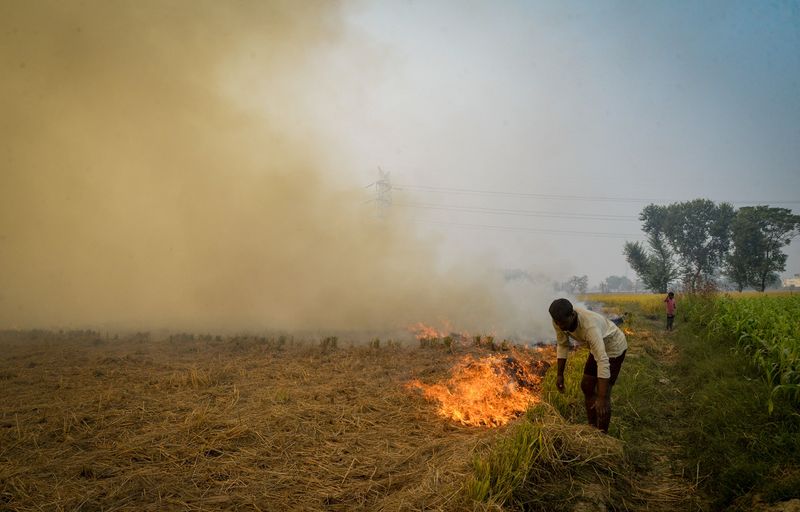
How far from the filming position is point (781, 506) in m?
3.09

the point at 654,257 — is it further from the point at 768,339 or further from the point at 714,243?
the point at 768,339

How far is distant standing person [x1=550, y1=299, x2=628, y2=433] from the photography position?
14.8ft

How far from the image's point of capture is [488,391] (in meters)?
6.70

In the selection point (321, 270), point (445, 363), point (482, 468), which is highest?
point (321, 270)

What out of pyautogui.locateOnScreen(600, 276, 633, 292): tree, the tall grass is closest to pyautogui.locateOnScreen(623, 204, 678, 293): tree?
the tall grass

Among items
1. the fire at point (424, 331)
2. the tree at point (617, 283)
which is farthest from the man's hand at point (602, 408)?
the tree at point (617, 283)

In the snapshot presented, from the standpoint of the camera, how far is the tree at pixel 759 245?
47.5 metres

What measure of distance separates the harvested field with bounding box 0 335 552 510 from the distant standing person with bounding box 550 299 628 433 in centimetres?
135

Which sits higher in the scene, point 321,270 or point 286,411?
point 321,270

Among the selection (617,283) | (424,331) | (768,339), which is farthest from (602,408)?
(617,283)

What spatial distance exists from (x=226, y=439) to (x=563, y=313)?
4.61 meters

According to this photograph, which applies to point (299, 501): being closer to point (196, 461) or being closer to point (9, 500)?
point (196, 461)

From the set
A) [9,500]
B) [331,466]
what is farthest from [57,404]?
[331,466]

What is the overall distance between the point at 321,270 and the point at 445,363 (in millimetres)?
13459
